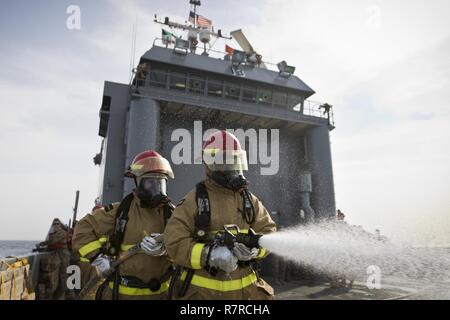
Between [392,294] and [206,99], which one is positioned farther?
[206,99]

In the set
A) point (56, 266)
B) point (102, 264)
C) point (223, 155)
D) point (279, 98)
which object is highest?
point (279, 98)

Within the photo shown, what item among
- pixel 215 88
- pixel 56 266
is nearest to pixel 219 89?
pixel 215 88

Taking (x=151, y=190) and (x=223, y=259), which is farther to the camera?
(x=151, y=190)

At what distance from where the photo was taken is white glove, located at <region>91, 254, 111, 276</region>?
113 inches

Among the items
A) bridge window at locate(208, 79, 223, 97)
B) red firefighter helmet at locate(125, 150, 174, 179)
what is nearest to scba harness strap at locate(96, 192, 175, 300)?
red firefighter helmet at locate(125, 150, 174, 179)

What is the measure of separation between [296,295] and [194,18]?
55.4ft


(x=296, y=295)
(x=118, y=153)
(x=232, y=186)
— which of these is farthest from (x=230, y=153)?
(x=118, y=153)

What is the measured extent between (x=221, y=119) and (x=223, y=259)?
12454 mm

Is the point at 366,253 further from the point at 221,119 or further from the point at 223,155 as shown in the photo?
the point at 221,119

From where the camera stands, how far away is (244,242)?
1943 millimetres

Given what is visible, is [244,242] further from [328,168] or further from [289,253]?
[328,168]

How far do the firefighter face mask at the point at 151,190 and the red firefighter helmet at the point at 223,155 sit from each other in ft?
2.88

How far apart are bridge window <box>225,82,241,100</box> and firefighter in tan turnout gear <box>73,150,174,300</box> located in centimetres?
1241

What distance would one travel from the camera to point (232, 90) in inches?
595
